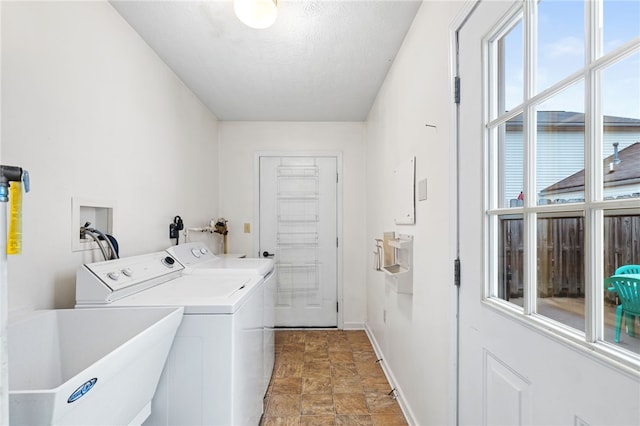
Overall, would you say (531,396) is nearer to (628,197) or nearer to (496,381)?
(496,381)

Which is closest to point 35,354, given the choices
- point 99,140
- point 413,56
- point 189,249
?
point 99,140

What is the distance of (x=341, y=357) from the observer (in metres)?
2.91

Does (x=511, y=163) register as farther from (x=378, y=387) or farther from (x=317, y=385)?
(x=317, y=385)

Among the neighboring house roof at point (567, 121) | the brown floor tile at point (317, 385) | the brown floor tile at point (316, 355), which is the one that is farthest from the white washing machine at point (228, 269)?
the neighboring house roof at point (567, 121)

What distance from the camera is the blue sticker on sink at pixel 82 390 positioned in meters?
0.70

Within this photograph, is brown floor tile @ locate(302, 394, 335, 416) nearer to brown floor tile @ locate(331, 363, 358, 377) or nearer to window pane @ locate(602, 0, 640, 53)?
brown floor tile @ locate(331, 363, 358, 377)

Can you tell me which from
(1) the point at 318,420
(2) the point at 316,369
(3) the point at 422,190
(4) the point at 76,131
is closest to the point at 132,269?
(4) the point at 76,131

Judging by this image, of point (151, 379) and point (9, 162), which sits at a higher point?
point (9, 162)

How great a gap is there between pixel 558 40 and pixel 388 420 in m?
2.10

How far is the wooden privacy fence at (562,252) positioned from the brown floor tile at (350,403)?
1.50 meters

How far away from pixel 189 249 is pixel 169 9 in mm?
1518

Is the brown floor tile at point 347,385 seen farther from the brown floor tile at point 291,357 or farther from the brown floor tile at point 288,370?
the brown floor tile at point 291,357

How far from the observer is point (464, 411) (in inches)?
49.0

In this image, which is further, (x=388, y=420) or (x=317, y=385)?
(x=317, y=385)
